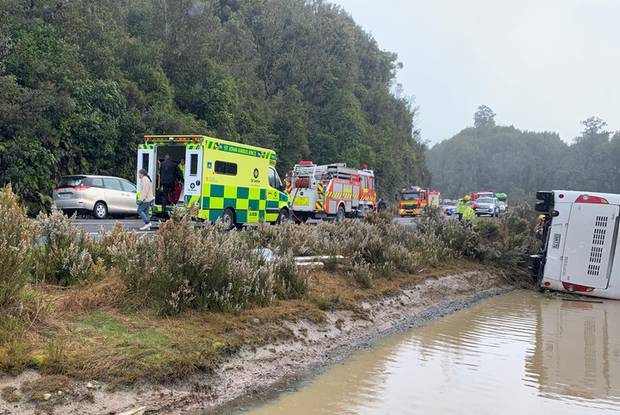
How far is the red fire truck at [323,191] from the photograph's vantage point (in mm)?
23484

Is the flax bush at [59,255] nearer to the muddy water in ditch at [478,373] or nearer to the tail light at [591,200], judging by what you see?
the muddy water in ditch at [478,373]

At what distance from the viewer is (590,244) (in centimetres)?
1167

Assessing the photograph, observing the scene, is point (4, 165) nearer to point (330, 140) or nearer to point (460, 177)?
point (330, 140)

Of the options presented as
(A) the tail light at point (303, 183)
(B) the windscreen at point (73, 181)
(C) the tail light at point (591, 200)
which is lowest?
(B) the windscreen at point (73, 181)

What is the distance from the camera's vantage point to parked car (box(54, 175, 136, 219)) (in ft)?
62.7

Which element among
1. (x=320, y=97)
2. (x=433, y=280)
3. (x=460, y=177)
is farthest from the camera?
(x=460, y=177)

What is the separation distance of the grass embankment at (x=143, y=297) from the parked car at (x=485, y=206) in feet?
100

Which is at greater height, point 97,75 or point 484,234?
point 97,75

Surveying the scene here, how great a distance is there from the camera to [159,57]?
2953 centimetres

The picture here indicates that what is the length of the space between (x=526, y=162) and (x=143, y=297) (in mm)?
123530

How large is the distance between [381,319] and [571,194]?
5871mm

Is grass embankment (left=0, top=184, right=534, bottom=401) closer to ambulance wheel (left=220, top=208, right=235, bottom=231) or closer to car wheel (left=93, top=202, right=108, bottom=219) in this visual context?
ambulance wheel (left=220, top=208, right=235, bottom=231)

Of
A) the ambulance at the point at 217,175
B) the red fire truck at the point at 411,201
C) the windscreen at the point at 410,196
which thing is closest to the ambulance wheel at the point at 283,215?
the ambulance at the point at 217,175

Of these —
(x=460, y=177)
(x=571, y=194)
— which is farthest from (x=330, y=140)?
(x=460, y=177)
